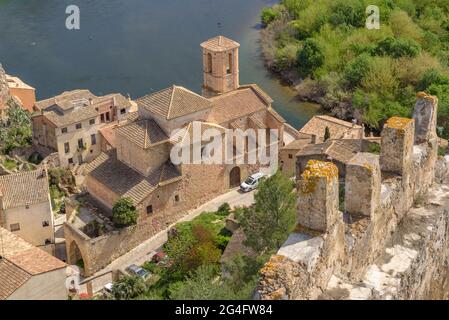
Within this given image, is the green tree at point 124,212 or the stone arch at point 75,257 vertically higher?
the green tree at point 124,212

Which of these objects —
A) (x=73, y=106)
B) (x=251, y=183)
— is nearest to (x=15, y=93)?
(x=73, y=106)

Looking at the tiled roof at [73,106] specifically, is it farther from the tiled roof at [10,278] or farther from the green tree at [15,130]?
the tiled roof at [10,278]

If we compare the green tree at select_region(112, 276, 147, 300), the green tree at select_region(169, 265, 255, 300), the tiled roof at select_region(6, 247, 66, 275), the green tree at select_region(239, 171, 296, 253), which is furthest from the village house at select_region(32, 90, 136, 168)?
the green tree at select_region(169, 265, 255, 300)

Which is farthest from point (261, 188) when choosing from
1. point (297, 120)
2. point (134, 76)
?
point (134, 76)

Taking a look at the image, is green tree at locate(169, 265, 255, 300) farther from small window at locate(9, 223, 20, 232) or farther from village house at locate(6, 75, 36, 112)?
village house at locate(6, 75, 36, 112)

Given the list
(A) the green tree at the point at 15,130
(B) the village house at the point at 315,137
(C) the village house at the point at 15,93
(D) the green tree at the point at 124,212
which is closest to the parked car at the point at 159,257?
(D) the green tree at the point at 124,212

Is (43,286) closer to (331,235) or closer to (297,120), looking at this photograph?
(331,235)
